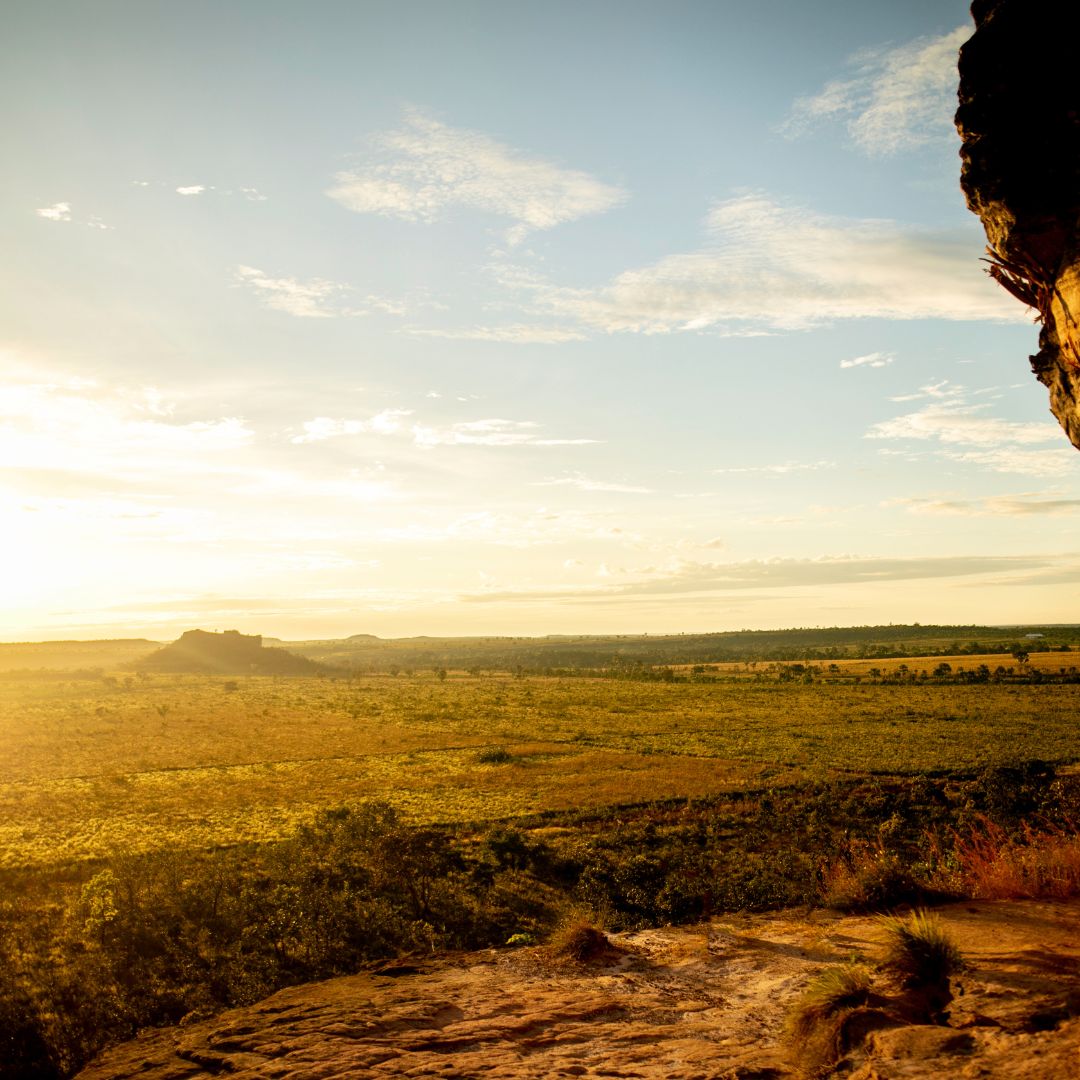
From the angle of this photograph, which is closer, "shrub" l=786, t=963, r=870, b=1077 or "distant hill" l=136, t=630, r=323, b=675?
"shrub" l=786, t=963, r=870, b=1077

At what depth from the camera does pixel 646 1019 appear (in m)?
8.75

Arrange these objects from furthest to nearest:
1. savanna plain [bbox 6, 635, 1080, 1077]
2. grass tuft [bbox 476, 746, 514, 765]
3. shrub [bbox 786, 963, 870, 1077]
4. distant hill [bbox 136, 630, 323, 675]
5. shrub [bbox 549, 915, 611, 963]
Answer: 1. distant hill [bbox 136, 630, 323, 675]
2. grass tuft [bbox 476, 746, 514, 765]
3. savanna plain [bbox 6, 635, 1080, 1077]
4. shrub [bbox 549, 915, 611, 963]
5. shrub [bbox 786, 963, 870, 1077]

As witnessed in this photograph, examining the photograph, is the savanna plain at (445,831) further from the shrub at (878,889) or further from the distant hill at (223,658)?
the distant hill at (223,658)

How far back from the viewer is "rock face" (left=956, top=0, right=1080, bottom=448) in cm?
858

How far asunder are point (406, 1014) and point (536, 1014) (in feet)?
5.14

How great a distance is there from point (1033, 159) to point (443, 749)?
4622cm

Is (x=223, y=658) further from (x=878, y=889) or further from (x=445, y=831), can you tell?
(x=878, y=889)

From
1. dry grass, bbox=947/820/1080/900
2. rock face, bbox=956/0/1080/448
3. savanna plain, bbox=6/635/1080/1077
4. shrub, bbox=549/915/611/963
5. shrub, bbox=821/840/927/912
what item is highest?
rock face, bbox=956/0/1080/448

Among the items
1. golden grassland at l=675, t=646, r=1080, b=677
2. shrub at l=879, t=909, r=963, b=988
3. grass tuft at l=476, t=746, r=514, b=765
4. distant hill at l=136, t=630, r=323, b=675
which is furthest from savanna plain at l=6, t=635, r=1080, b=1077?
distant hill at l=136, t=630, r=323, b=675

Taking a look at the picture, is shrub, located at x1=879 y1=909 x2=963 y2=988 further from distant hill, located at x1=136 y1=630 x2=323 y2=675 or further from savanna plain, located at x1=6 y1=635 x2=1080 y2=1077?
distant hill, located at x1=136 y1=630 x2=323 y2=675

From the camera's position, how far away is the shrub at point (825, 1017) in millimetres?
6980

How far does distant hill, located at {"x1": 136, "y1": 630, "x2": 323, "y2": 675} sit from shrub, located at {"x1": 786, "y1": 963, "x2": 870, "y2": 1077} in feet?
473

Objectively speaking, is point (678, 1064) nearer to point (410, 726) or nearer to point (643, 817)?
point (643, 817)

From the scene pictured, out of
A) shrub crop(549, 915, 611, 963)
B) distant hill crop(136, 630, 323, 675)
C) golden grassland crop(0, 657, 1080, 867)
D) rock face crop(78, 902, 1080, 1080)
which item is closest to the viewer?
rock face crop(78, 902, 1080, 1080)
